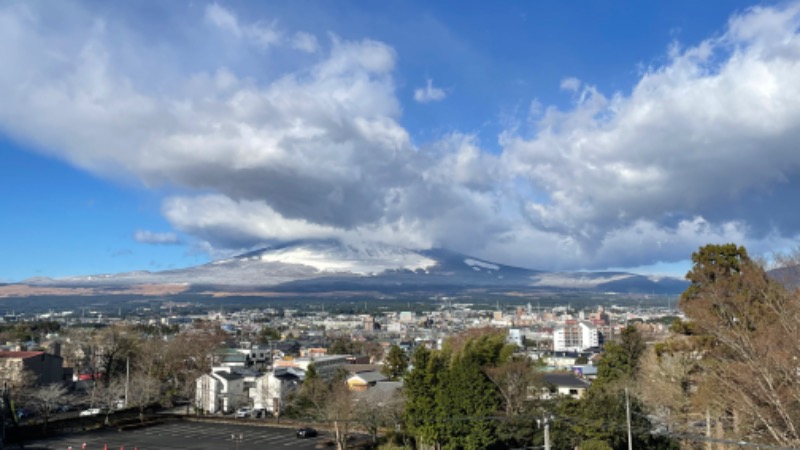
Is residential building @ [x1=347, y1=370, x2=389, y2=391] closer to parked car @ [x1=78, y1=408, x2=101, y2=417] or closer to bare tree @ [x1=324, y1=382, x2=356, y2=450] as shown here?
bare tree @ [x1=324, y1=382, x2=356, y2=450]

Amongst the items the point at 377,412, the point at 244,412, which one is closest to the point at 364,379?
the point at 244,412

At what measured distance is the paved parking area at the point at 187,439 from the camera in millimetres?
20984

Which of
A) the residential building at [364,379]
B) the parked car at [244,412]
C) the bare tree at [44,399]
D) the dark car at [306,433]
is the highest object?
the bare tree at [44,399]

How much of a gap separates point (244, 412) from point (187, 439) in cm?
795

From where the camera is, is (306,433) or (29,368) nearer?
(306,433)

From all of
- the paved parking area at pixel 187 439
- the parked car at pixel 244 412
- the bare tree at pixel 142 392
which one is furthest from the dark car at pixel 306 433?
the bare tree at pixel 142 392

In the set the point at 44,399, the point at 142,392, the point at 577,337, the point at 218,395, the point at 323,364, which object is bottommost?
the point at 577,337

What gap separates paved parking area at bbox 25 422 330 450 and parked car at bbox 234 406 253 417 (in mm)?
3991

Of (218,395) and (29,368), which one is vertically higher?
(29,368)

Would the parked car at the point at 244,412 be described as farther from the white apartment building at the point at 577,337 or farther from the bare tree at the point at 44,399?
the white apartment building at the point at 577,337

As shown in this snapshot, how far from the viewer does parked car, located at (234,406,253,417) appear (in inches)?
1168

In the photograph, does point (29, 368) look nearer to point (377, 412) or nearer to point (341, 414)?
point (341, 414)

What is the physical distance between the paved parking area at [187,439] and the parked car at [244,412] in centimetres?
399

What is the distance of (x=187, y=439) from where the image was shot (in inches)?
890
